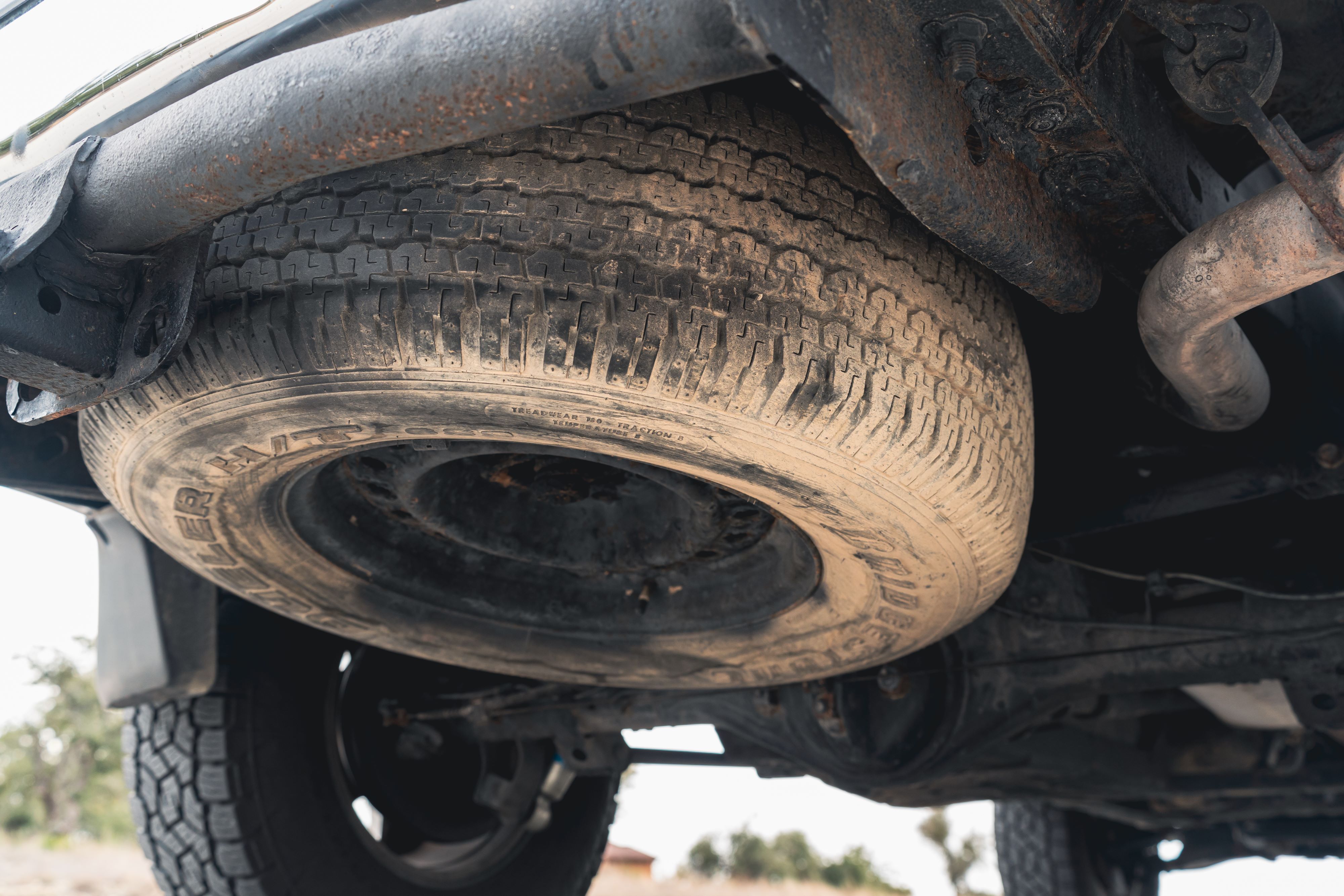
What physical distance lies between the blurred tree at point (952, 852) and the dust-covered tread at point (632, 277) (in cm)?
1653

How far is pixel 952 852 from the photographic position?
642 inches

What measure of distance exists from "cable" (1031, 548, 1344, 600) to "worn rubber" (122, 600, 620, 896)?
1.58 m

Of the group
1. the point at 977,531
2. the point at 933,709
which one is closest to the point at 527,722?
the point at 933,709

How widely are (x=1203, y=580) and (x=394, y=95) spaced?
61.2 inches

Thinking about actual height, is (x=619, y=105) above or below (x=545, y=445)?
above

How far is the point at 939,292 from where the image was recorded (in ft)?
3.87

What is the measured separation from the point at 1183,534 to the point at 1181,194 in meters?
0.90

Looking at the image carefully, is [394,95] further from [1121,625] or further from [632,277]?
[1121,625]

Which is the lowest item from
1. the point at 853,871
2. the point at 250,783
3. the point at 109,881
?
the point at 109,881

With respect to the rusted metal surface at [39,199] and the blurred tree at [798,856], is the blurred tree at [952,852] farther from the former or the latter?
the rusted metal surface at [39,199]

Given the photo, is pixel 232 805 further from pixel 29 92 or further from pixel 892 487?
pixel 892 487

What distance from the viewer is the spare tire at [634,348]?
1035 millimetres

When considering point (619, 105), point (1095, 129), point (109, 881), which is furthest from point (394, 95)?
point (109, 881)

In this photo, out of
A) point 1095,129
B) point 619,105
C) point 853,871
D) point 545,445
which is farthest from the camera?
point 853,871
